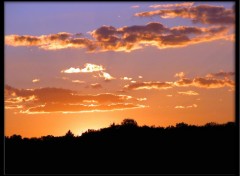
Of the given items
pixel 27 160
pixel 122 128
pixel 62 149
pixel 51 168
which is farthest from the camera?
pixel 122 128

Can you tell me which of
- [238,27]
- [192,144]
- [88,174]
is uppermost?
[238,27]

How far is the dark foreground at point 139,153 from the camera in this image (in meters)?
37.9

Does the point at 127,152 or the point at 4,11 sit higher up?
the point at 4,11

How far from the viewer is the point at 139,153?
43250 mm

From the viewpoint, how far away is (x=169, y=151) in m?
42.7

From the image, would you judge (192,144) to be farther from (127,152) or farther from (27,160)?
(27,160)

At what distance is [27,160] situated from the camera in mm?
48281

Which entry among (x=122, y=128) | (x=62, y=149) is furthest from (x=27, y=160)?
(x=122, y=128)

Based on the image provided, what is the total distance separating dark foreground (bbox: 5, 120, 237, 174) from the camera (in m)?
37.9

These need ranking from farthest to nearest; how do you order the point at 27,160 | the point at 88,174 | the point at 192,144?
1. the point at 27,160
2. the point at 192,144
3. the point at 88,174

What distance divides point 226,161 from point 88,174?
12.7m

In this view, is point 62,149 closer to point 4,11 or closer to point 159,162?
point 159,162
